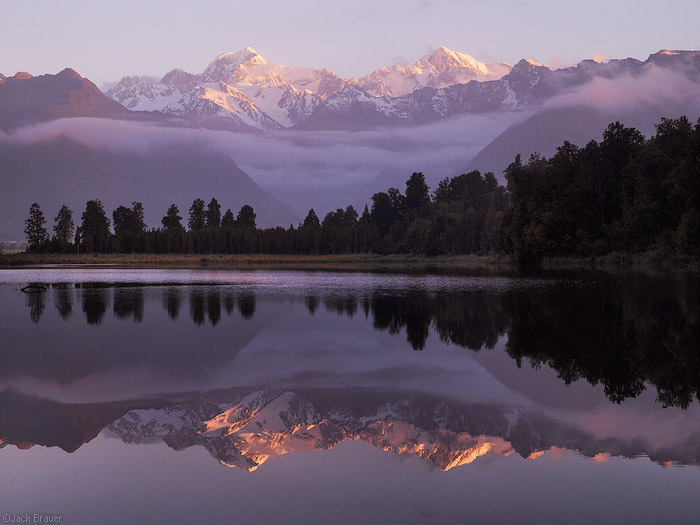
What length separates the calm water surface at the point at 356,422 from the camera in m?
13.7

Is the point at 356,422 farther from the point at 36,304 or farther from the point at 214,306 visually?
the point at 36,304

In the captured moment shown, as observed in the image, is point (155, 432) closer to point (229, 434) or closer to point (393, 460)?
point (229, 434)

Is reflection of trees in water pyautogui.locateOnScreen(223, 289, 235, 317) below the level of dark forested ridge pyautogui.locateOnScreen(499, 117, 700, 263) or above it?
below

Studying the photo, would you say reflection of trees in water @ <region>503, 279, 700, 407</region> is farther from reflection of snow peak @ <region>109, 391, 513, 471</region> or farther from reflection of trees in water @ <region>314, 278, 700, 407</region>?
reflection of snow peak @ <region>109, 391, 513, 471</region>

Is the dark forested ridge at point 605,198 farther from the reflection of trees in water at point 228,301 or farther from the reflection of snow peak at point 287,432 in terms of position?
the reflection of snow peak at point 287,432

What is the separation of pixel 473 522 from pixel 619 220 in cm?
11622

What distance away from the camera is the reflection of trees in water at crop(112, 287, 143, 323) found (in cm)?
4706

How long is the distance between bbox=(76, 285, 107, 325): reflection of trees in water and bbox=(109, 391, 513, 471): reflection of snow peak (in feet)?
84.5

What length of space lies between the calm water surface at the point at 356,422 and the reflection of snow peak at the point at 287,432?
75mm

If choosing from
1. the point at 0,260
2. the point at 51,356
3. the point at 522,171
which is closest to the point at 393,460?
the point at 51,356

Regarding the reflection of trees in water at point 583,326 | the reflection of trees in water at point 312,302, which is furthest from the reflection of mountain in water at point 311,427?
the reflection of trees in water at point 312,302

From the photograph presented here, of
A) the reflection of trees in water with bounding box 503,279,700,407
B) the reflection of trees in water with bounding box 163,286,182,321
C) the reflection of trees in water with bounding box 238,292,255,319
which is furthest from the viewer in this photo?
the reflection of trees in water with bounding box 163,286,182,321

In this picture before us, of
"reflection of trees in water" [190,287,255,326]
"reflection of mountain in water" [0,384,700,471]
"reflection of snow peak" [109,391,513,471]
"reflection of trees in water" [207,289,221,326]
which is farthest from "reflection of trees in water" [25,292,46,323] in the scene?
"reflection of snow peak" [109,391,513,471]

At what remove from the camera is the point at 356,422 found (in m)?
19.2
